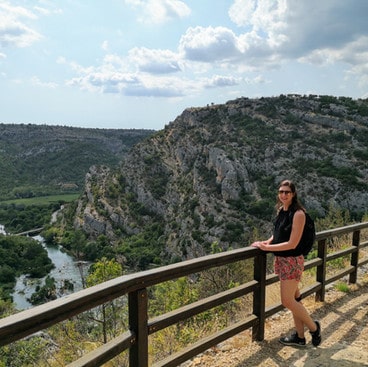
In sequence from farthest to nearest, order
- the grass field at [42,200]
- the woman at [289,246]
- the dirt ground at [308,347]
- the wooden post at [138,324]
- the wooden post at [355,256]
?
1. the grass field at [42,200]
2. the wooden post at [355,256]
3. the dirt ground at [308,347]
4. the woman at [289,246]
5. the wooden post at [138,324]

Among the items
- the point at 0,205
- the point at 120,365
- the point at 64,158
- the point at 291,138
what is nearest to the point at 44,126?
the point at 64,158

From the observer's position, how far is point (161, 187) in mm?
82562

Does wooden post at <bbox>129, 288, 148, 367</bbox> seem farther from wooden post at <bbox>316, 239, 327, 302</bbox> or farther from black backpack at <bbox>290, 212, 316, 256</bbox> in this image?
wooden post at <bbox>316, 239, 327, 302</bbox>

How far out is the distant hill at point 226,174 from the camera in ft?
182

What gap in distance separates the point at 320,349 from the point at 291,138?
2766 inches

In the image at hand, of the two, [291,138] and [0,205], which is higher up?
[291,138]

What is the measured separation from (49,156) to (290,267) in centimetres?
16599

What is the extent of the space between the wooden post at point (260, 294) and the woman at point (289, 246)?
19 centimetres

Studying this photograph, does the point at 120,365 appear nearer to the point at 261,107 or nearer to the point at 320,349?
the point at 320,349

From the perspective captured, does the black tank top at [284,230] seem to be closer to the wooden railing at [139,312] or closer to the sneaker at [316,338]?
the wooden railing at [139,312]

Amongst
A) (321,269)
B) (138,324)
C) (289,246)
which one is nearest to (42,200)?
(321,269)

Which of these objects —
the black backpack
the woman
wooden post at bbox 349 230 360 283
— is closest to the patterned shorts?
the woman

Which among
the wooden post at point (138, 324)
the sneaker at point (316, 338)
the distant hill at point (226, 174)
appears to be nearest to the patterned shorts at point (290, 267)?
the sneaker at point (316, 338)

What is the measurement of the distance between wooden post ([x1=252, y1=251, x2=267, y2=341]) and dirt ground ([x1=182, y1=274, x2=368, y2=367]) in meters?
0.12
